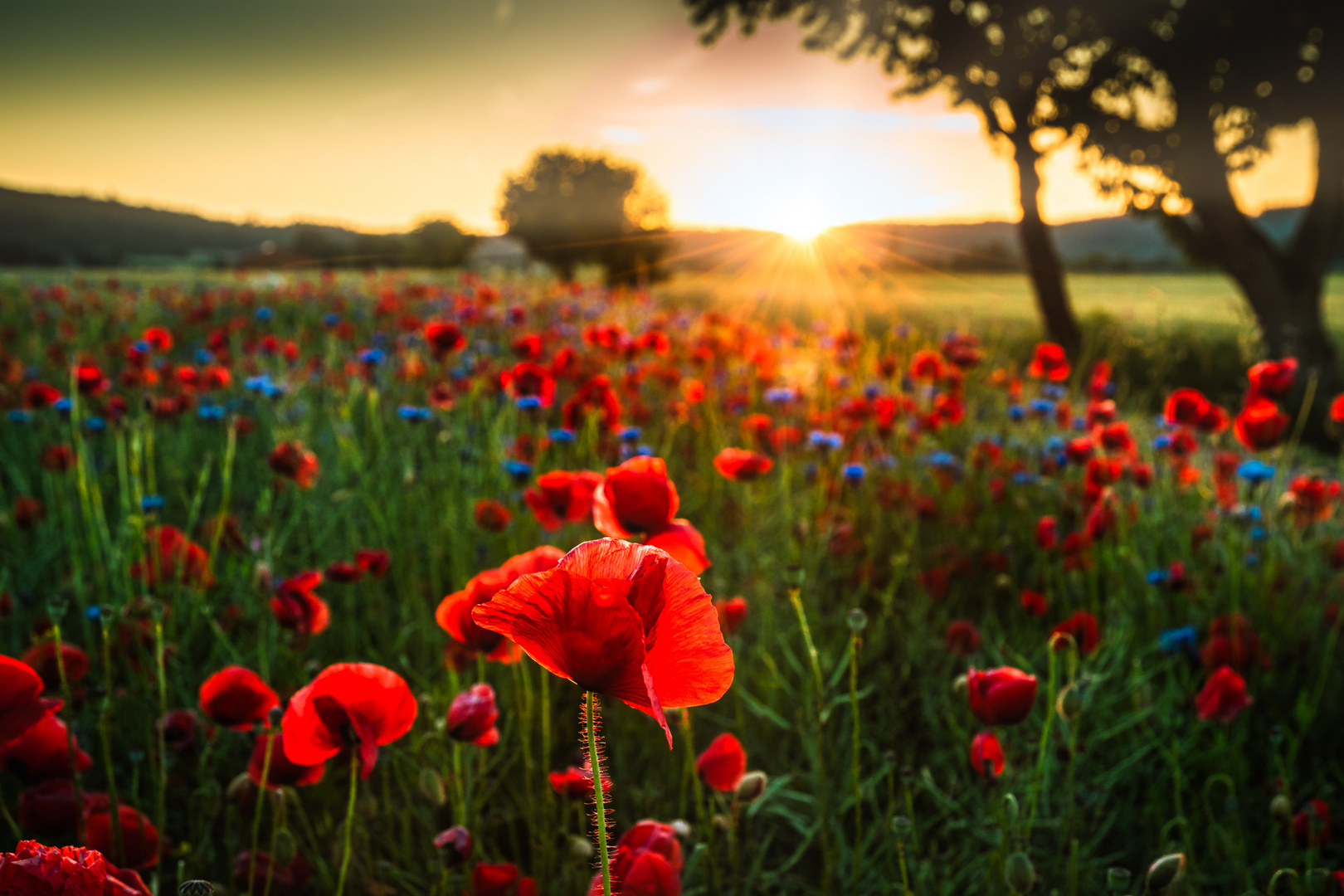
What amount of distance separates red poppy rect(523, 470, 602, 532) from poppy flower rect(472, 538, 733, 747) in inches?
20.2

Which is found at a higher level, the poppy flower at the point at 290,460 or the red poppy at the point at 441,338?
the red poppy at the point at 441,338

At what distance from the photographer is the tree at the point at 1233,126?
22.6 ft

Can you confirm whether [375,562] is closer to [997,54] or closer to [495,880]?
[495,880]

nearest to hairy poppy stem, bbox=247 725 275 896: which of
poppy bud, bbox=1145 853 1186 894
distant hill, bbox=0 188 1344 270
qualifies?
poppy bud, bbox=1145 853 1186 894

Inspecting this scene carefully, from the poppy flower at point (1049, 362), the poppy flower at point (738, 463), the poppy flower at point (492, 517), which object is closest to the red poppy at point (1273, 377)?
the poppy flower at point (1049, 362)

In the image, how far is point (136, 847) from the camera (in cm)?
92

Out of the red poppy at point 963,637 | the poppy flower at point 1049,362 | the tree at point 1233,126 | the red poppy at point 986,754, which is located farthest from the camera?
the tree at point 1233,126

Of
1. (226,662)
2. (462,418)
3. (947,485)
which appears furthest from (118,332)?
(947,485)

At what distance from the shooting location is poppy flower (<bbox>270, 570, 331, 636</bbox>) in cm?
116

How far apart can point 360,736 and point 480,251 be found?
44.2m

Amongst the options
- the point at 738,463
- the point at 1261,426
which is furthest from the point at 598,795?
the point at 1261,426

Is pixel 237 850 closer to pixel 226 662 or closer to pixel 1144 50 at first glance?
pixel 226 662

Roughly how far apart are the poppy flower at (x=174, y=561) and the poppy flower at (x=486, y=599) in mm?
833

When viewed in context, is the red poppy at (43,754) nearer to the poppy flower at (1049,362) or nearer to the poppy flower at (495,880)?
the poppy flower at (495,880)
